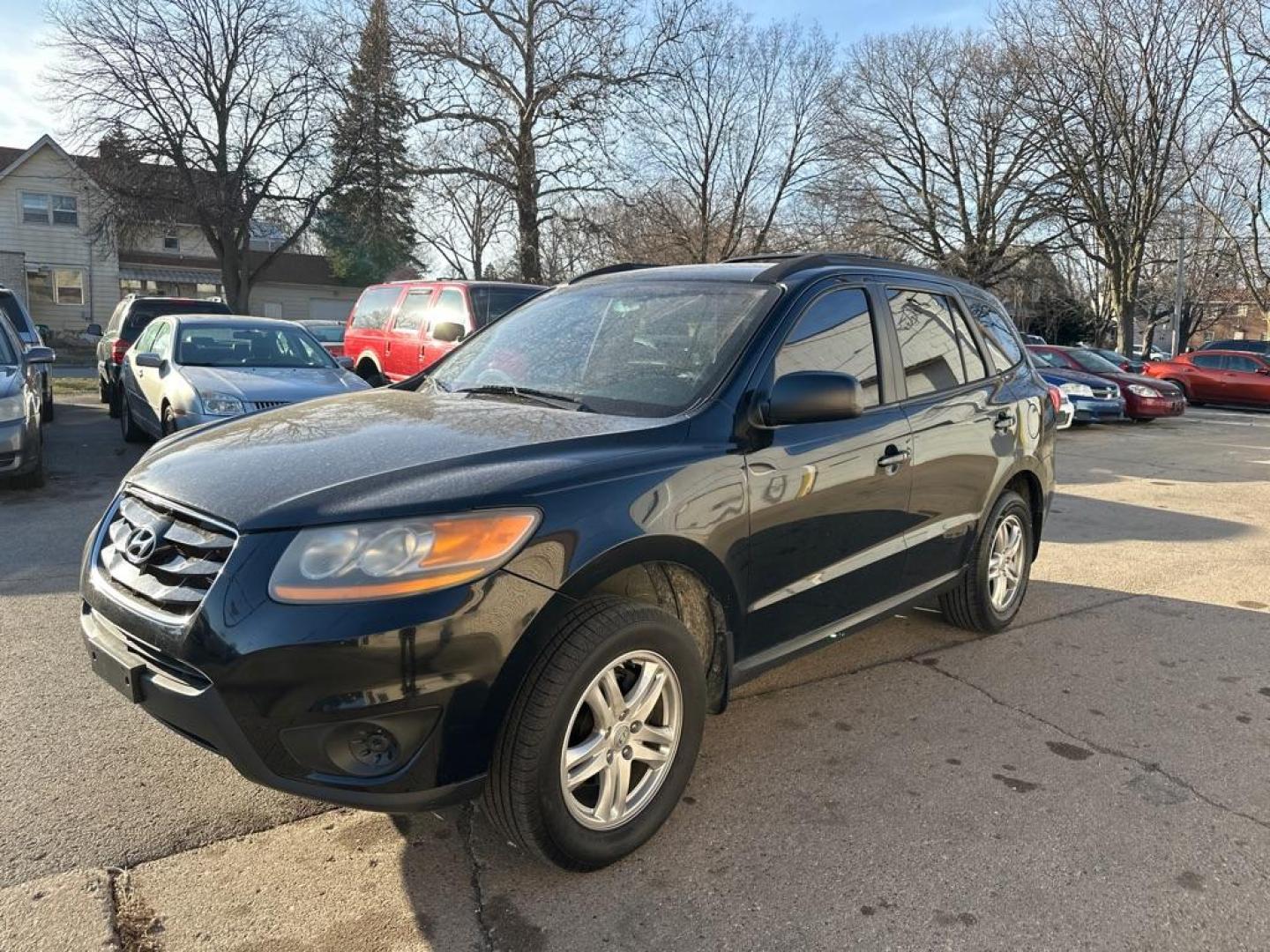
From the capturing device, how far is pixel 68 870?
249 cm

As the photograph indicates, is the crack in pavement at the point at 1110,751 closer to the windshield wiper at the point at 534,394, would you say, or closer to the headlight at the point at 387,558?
the windshield wiper at the point at 534,394

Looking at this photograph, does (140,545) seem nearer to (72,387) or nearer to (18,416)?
(18,416)

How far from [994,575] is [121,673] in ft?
→ 13.0

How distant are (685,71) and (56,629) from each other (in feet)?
94.2

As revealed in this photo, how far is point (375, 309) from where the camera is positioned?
1163cm

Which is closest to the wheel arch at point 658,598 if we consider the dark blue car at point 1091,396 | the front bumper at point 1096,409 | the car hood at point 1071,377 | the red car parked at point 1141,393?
the dark blue car at point 1091,396

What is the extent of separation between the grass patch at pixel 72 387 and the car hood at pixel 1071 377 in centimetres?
1819

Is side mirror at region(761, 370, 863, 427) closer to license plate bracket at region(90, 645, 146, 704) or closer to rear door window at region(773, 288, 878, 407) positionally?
rear door window at region(773, 288, 878, 407)

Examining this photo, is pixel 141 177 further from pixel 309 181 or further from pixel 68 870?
pixel 68 870

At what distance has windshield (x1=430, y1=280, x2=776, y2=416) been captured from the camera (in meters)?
3.04

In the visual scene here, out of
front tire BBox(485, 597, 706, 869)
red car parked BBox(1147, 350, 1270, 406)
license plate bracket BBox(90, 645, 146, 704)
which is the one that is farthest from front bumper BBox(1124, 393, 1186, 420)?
license plate bracket BBox(90, 645, 146, 704)

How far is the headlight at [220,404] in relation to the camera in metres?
7.05

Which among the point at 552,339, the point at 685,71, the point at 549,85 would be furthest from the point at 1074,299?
the point at 552,339

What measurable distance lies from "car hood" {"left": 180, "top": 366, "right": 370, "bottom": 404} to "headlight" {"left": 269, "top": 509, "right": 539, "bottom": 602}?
524cm
